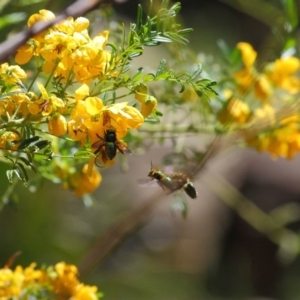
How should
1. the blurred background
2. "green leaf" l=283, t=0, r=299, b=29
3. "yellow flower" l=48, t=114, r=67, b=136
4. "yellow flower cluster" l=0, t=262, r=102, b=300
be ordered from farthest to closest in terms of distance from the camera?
1. the blurred background
2. "green leaf" l=283, t=0, r=299, b=29
3. "yellow flower cluster" l=0, t=262, r=102, b=300
4. "yellow flower" l=48, t=114, r=67, b=136

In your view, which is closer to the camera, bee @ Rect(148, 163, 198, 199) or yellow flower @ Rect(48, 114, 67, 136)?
yellow flower @ Rect(48, 114, 67, 136)

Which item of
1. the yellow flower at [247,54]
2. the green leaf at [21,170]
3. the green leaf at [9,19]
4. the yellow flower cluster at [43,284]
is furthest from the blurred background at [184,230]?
the green leaf at [21,170]

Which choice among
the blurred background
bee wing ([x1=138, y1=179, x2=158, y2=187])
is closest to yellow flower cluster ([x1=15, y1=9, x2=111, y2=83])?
bee wing ([x1=138, y1=179, x2=158, y2=187])

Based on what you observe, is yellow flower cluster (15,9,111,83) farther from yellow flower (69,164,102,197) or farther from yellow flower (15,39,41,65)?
yellow flower (69,164,102,197)

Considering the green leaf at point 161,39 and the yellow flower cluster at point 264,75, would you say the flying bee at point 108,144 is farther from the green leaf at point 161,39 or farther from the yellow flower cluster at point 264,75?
the yellow flower cluster at point 264,75

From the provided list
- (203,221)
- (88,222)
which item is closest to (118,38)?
(88,222)

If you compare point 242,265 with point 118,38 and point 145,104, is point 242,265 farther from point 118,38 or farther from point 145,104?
point 145,104

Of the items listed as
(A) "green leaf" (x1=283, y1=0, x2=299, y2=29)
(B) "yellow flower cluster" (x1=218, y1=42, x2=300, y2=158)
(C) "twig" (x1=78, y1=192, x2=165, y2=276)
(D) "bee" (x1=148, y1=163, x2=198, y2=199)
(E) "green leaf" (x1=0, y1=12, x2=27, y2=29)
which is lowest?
(C) "twig" (x1=78, y1=192, x2=165, y2=276)
